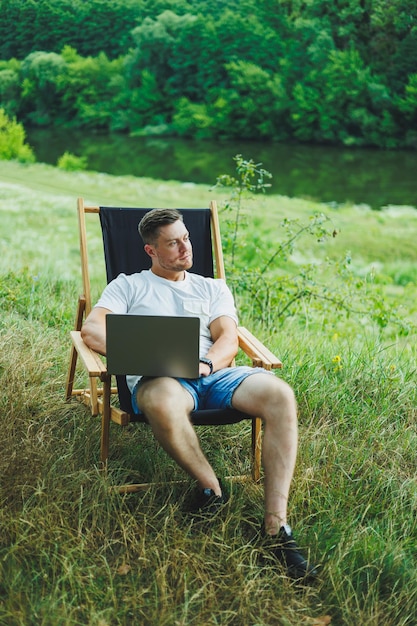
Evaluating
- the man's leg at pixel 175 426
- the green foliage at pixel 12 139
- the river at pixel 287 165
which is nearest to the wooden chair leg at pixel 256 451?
the man's leg at pixel 175 426

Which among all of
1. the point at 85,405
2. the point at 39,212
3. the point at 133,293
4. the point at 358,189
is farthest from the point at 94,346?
the point at 358,189

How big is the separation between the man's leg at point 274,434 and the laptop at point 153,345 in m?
0.22

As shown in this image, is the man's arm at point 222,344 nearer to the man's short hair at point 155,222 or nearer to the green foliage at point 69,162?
the man's short hair at point 155,222

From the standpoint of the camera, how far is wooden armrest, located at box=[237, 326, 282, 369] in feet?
9.86

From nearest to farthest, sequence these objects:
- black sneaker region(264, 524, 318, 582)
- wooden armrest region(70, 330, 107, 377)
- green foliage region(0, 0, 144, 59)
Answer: black sneaker region(264, 524, 318, 582)
wooden armrest region(70, 330, 107, 377)
green foliage region(0, 0, 144, 59)

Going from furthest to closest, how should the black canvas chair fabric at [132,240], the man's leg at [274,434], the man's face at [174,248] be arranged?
the black canvas chair fabric at [132,240]
the man's face at [174,248]
the man's leg at [274,434]

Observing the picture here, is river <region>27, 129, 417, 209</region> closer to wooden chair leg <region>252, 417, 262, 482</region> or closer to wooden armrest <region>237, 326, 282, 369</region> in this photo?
wooden armrest <region>237, 326, 282, 369</region>

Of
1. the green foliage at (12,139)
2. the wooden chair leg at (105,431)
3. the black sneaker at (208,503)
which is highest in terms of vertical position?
the green foliage at (12,139)

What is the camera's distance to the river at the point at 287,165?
1005 centimetres

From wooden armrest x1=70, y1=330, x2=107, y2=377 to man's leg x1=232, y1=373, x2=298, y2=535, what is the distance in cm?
49

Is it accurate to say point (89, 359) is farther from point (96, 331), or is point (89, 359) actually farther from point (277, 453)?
point (277, 453)

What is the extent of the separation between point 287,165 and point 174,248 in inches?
292

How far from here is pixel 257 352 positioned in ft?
10.3

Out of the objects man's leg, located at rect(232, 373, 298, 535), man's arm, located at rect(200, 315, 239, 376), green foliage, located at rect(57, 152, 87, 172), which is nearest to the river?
green foliage, located at rect(57, 152, 87, 172)
